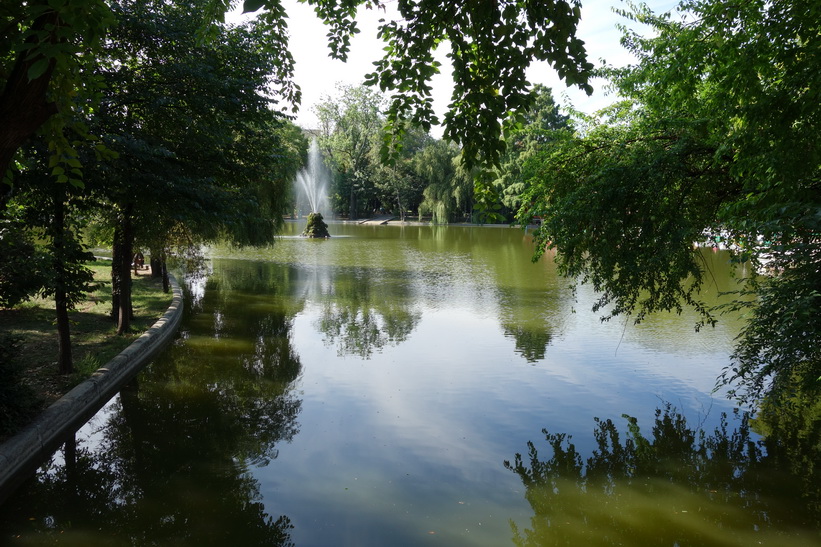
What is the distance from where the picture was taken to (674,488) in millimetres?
5805

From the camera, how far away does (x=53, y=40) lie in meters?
2.51

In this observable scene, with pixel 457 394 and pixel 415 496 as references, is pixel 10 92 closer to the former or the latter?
pixel 415 496

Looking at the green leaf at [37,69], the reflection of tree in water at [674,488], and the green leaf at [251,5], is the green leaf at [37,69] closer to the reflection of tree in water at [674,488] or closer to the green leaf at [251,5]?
the green leaf at [251,5]

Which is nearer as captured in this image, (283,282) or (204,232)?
(204,232)

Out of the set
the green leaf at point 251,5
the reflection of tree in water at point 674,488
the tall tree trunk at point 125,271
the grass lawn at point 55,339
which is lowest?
the reflection of tree in water at point 674,488

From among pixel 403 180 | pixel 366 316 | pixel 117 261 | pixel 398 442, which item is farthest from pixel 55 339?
pixel 403 180

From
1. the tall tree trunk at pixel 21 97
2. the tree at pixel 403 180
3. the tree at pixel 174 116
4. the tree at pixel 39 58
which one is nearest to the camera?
the tree at pixel 39 58

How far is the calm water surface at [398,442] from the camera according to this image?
5.04 m

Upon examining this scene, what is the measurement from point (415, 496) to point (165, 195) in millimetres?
5752

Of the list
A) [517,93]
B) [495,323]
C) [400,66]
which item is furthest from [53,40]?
[495,323]

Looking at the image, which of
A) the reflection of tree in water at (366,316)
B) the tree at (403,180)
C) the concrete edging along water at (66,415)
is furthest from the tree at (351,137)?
the concrete edging along water at (66,415)

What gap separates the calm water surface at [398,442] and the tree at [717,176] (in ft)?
5.41

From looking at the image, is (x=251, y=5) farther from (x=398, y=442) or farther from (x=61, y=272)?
(x=61, y=272)

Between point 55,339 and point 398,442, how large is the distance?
6446 millimetres
